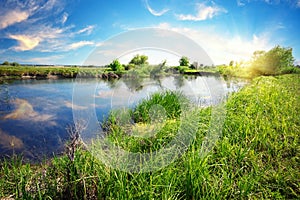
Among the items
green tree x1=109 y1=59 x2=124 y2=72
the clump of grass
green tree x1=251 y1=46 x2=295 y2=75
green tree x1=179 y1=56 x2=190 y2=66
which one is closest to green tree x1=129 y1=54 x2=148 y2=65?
green tree x1=109 y1=59 x2=124 y2=72

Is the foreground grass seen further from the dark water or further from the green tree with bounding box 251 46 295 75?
the green tree with bounding box 251 46 295 75

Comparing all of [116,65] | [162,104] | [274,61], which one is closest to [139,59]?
[116,65]

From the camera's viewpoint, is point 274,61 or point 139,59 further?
point 274,61

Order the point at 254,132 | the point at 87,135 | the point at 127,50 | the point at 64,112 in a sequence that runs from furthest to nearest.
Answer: the point at 64,112
the point at 87,135
the point at 254,132
the point at 127,50

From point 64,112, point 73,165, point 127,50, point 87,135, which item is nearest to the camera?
point 73,165

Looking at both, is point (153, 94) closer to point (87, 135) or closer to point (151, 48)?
point (87, 135)

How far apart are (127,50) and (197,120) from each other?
187 cm

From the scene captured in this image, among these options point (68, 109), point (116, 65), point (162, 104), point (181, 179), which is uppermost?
point (116, 65)

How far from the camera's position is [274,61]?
35812 mm

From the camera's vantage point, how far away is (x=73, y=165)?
2234 millimetres

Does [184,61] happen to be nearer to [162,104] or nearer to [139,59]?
[139,59]

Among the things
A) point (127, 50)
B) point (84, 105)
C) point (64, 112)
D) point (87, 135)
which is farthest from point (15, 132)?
point (127, 50)

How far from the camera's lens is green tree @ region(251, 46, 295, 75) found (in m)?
35.2

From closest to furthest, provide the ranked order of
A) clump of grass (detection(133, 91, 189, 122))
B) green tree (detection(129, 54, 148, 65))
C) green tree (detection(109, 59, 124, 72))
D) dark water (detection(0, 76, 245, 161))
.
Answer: green tree (detection(129, 54, 148, 65))
green tree (detection(109, 59, 124, 72))
dark water (detection(0, 76, 245, 161))
clump of grass (detection(133, 91, 189, 122))
